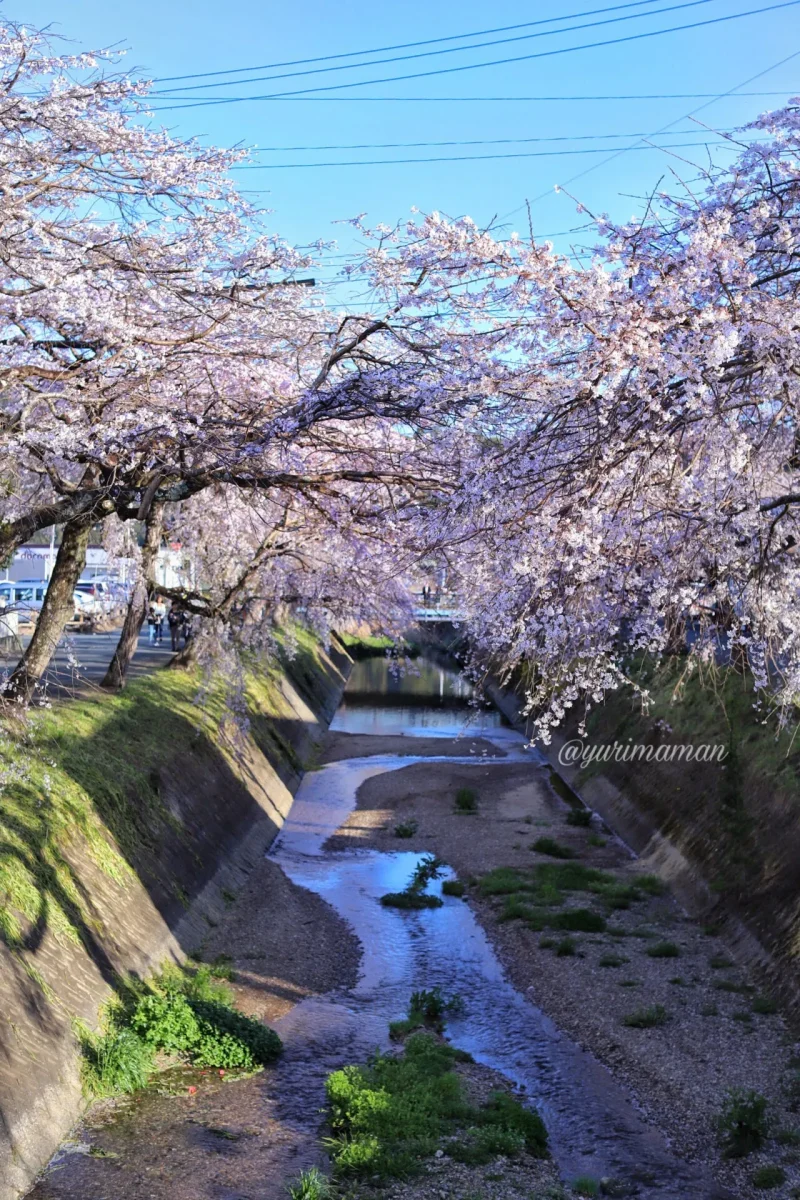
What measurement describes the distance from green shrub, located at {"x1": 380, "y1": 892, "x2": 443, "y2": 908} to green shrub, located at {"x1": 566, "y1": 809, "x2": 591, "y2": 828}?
7.31 metres

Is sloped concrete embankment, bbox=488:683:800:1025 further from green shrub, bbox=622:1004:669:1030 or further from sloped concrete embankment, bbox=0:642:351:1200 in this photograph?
sloped concrete embankment, bbox=0:642:351:1200

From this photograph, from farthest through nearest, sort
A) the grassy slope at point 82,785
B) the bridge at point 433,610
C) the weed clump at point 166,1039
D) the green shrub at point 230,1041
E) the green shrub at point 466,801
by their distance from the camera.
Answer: the bridge at point 433,610
the green shrub at point 466,801
the green shrub at point 230,1041
the grassy slope at point 82,785
the weed clump at point 166,1039

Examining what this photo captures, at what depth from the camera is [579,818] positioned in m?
27.0

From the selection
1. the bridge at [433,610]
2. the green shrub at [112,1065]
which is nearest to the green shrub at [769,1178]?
the green shrub at [112,1065]

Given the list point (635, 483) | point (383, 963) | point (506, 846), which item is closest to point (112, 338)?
point (635, 483)

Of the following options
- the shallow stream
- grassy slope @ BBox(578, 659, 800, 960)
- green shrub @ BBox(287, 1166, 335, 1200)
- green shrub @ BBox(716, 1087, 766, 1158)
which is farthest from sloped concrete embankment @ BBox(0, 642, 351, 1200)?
grassy slope @ BBox(578, 659, 800, 960)

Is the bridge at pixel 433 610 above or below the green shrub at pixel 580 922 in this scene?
above

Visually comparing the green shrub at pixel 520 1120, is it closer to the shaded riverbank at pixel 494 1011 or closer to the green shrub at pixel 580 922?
the shaded riverbank at pixel 494 1011

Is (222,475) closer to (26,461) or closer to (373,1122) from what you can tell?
(26,461)

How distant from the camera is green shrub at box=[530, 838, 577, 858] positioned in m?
23.9

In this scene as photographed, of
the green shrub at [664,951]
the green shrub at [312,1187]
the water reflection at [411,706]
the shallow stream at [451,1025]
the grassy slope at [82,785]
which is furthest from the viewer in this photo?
the water reflection at [411,706]

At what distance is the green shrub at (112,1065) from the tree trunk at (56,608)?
13.1 feet

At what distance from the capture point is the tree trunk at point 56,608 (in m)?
12.7

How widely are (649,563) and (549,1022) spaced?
8.29 m
